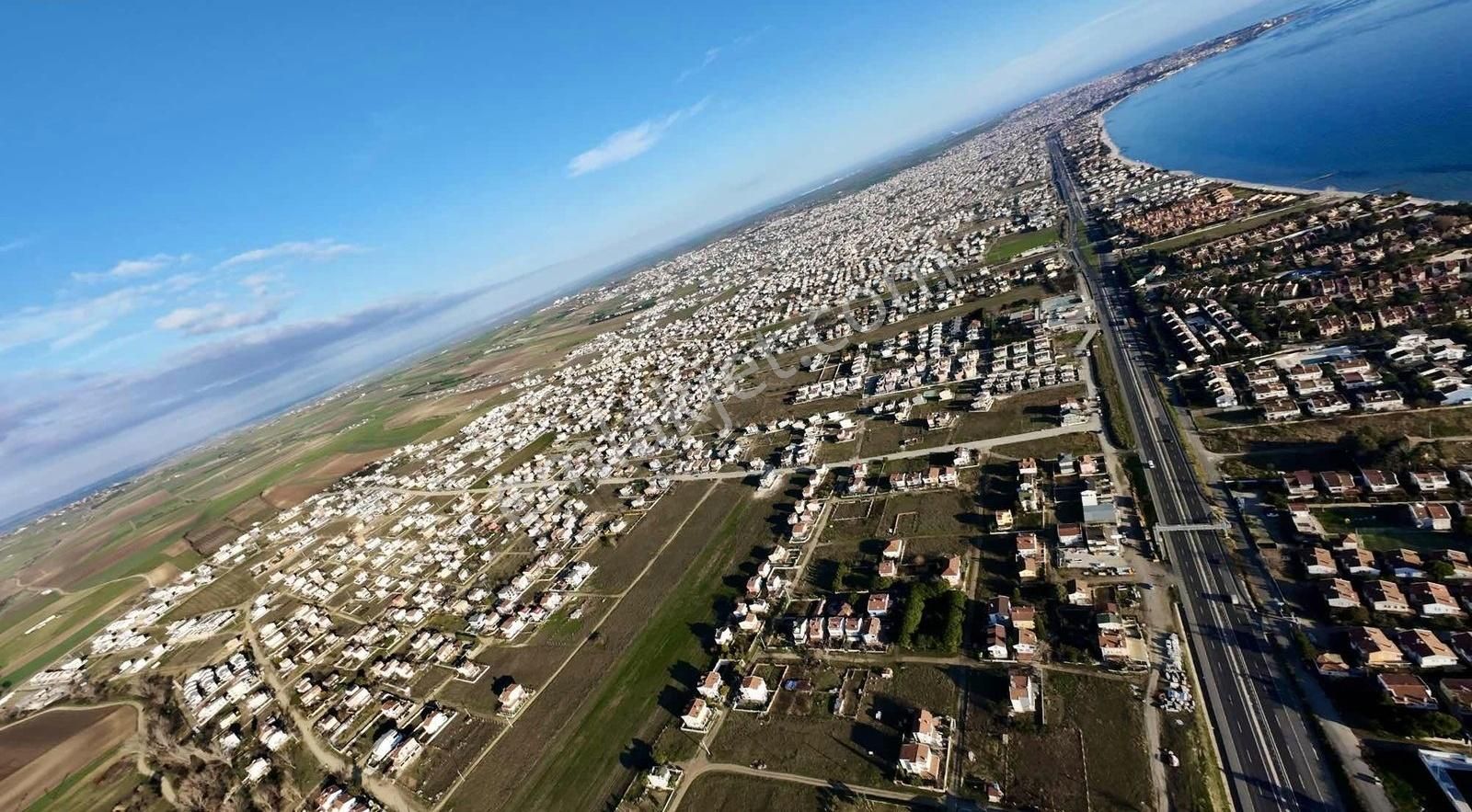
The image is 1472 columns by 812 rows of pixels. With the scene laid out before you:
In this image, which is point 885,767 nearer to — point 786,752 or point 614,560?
point 786,752

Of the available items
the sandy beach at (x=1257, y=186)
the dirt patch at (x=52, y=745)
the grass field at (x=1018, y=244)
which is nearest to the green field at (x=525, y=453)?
the dirt patch at (x=52, y=745)

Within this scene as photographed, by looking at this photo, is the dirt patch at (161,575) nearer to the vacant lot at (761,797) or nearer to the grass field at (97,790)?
the grass field at (97,790)

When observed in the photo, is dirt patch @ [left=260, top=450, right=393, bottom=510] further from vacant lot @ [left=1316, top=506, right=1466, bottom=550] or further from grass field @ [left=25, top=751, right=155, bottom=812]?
vacant lot @ [left=1316, top=506, right=1466, bottom=550]

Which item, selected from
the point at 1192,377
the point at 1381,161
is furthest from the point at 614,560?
the point at 1381,161

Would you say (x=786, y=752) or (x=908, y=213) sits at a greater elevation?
(x=908, y=213)

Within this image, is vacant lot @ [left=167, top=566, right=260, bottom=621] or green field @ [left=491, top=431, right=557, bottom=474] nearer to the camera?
vacant lot @ [left=167, top=566, right=260, bottom=621]

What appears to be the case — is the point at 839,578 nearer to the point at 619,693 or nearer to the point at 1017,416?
the point at 619,693

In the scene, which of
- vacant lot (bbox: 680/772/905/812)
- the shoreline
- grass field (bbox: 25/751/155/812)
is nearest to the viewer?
vacant lot (bbox: 680/772/905/812)

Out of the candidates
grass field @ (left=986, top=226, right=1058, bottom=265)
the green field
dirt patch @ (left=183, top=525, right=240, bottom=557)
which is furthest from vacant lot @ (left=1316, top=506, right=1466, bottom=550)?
dirt patch @ (left=183, top=525, right=240, bottom=557)
